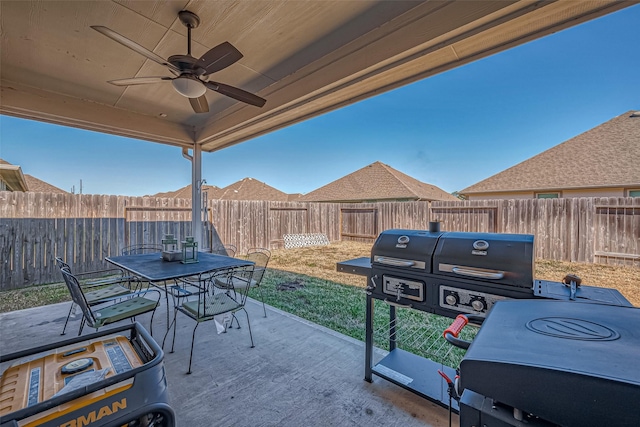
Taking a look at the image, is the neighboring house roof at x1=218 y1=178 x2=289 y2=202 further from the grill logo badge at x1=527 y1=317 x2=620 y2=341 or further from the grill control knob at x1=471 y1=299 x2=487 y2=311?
the grill logo badge at x1=527 y1=317 x2=620 y2=341

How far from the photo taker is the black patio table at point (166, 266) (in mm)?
2287

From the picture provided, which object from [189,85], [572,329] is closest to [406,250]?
[572,329]

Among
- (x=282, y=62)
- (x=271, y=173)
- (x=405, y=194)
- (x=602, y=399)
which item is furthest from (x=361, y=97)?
(x=271, y=173)

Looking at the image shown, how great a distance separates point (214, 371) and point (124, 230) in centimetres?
470

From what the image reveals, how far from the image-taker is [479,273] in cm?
135

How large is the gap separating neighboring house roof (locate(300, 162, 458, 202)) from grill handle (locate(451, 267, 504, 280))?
37.9 feet

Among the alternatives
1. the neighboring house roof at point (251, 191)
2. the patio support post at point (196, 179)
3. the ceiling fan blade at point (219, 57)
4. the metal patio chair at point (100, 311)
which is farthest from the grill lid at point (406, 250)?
the neighboring house roof at point (251, 191)

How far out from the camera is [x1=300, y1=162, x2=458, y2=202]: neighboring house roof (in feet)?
42.3

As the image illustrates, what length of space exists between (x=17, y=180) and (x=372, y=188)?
12.8 meters

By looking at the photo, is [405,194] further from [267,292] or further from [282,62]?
[282,62]

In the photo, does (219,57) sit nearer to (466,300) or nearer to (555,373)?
(466,300)

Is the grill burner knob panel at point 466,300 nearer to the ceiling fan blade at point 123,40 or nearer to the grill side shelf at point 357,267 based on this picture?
the grill side shelf at point 357,267

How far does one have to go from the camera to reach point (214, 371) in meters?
2.06

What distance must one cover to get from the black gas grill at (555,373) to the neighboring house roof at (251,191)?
1788 centimetres
